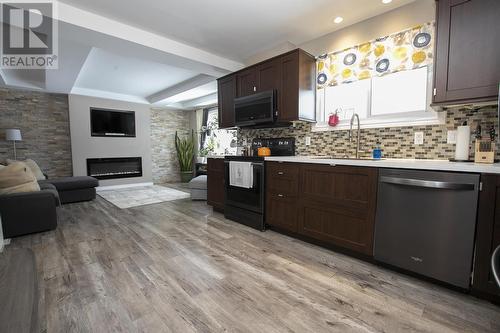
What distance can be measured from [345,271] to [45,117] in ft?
22.4

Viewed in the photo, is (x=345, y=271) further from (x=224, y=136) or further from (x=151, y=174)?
(x=151, y=174)

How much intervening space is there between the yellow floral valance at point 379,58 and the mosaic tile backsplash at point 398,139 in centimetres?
63

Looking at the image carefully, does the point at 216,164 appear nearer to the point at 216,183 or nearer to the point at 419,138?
the point at 216,183

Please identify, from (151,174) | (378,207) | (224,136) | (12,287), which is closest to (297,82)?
(378,207)

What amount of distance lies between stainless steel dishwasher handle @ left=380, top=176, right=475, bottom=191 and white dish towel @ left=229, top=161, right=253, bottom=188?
158 cm

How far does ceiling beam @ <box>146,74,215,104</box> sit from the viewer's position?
15.5 ft

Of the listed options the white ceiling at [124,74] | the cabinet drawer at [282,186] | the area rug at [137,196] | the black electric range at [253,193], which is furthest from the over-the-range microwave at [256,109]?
the area rug at [137,196]

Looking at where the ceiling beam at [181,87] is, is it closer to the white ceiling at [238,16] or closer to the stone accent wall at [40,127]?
the white ceiling at [238,16]

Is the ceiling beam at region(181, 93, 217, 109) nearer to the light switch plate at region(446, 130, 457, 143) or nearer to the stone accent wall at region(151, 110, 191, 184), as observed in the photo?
the stone accent wall at region(151, 110, 191, 184)

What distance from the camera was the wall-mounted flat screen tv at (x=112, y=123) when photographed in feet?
19.0

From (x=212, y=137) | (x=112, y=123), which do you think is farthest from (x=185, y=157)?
(x=112, y=123)

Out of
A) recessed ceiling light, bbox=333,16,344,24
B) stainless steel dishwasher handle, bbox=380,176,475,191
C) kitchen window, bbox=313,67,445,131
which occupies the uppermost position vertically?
recessed ceiling light, bbox=333,16,344,24

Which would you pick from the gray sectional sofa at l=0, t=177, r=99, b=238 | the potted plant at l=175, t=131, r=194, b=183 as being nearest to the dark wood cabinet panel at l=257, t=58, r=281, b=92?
the gray sectional sofa at l=0, t=177, r=99, b=238

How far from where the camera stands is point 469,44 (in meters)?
1.80
